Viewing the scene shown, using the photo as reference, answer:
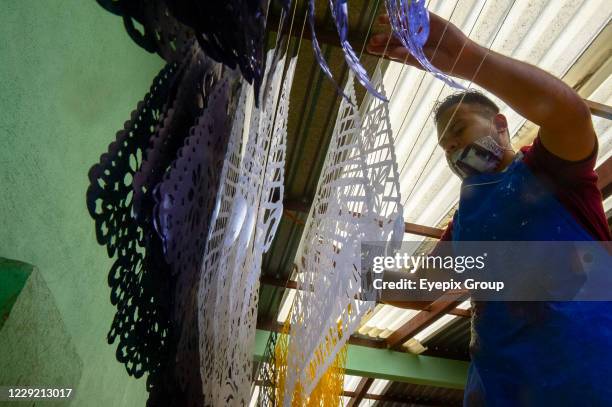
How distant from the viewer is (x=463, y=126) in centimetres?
94

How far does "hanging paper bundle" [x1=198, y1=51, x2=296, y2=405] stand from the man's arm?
8.4 inches

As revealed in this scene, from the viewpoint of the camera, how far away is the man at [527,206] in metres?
0.65

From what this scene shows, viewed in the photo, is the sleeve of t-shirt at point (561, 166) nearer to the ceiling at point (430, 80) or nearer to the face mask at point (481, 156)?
the face mask at point (481, 156)

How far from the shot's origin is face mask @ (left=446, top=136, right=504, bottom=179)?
0.92 m

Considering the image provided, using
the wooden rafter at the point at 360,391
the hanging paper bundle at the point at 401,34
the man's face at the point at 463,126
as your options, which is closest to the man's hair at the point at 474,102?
the man's face at the point at 463,126

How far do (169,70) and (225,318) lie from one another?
31 cm

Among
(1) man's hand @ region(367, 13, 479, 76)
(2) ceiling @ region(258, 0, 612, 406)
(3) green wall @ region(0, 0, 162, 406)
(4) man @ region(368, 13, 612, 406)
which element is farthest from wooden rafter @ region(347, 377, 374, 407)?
(1) man's hand @ region(367, 13, 479, 76)

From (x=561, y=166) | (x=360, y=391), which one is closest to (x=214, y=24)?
(x=561, y=166)

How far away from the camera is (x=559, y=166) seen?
0.77 m

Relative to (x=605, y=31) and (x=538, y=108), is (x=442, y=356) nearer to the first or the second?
(x=605, y=31)

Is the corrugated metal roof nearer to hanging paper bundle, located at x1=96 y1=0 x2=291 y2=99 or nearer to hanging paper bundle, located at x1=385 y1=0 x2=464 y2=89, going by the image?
hanging paper bundle, located at x1=385 y1=0 x2=464 y2=89

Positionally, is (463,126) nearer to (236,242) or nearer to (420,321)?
(236,242)

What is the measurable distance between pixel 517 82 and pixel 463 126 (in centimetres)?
28

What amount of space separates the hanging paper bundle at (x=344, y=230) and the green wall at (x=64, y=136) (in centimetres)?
36
